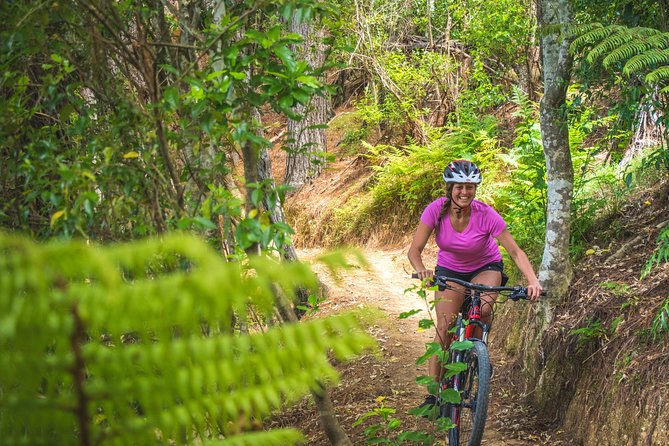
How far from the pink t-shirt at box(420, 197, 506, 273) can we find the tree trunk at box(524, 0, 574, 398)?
3.44ft

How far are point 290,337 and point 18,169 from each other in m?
2.33

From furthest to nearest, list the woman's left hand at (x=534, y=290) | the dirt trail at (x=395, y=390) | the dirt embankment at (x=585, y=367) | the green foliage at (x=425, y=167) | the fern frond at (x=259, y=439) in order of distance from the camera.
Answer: the green foliage at (x=425, y=167), the dirt trail at (x=395, y=390), the woman's left hand at (x=534, y=290), the dirt embankment at (x=585, y=367), the fern frond at (x=259, y=439)

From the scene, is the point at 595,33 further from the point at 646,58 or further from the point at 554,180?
the point at 554,180

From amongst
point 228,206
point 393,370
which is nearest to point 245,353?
point 228,206

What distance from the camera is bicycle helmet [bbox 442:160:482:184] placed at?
5.12 metres

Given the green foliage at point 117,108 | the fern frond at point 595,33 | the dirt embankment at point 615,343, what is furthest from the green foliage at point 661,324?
the green foliage at point 117,108

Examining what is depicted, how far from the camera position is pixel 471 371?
4953 millimetres

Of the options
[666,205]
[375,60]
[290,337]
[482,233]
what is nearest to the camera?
[290,337]

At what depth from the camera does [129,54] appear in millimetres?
3268

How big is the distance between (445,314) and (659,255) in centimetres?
170

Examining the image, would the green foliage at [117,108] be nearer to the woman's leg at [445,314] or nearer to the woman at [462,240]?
the woman at [462,240]

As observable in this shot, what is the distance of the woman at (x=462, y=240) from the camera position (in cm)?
518

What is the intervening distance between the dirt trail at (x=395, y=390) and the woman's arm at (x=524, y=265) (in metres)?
1.06

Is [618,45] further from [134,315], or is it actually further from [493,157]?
[493,157]
